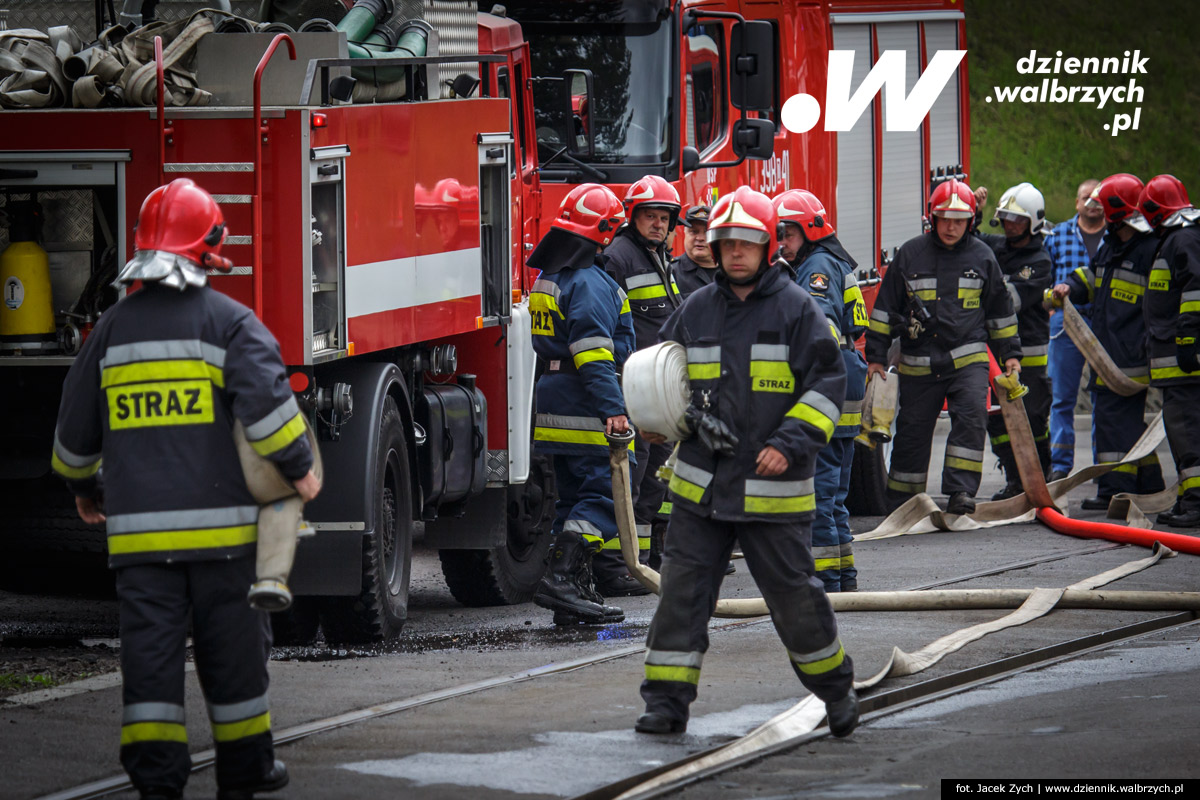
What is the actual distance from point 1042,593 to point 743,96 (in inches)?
164

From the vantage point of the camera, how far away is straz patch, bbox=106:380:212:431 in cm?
517

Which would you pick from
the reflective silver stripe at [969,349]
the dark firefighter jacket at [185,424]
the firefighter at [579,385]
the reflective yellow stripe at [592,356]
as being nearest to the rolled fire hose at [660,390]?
the dark firefighter jacket at [185,424]

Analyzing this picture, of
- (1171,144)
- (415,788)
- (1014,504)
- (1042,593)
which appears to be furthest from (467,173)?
(1171,144)

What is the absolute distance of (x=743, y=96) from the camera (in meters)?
11.5

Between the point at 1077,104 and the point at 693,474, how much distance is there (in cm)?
2923

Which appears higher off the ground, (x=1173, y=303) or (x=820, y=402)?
(x=820, y=402)

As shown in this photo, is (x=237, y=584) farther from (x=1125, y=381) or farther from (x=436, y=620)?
(x=1125, y=381)

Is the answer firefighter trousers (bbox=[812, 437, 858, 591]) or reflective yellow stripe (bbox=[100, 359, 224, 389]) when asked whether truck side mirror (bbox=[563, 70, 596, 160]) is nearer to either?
firefighter trousers (bbox=[812, 437, 858, 591])

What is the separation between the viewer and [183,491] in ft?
17.0

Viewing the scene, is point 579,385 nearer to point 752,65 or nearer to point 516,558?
point 516,558

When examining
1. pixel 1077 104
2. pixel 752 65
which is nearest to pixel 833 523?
pixel 752 65

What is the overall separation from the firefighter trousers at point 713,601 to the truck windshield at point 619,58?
5.38 metres

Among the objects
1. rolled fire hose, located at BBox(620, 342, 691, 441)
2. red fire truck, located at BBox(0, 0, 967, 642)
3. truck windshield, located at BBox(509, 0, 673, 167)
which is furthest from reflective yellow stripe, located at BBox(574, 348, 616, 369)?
truck windshield, located at BBox(509, 0, 673, 167)

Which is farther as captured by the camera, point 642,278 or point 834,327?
point 642,278
